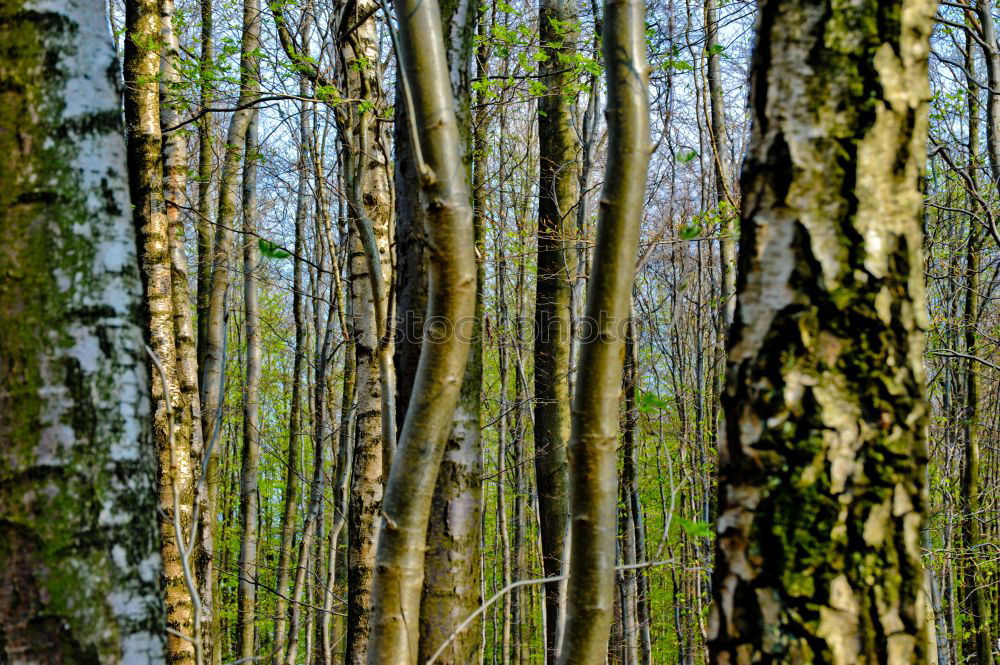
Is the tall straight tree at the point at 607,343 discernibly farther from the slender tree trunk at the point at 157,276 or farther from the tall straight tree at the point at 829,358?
the slender tree trunk at the point at 157,276

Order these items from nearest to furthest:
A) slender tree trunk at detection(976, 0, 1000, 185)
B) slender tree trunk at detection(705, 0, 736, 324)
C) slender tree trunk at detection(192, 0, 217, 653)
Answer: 1. slender tree trunk at detection(192, 0, 217, 653)
2. slender tree trunk at detection(976, 0, 1000, 185)
3. slender tree trunk at detection(705, 0, 736, 324)

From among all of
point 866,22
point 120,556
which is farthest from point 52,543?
point 866,22

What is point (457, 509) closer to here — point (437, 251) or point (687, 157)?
point (437, 251)

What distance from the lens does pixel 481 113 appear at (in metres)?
7.34

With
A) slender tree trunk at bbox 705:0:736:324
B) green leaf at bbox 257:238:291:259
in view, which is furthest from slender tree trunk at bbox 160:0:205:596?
slender tree trunk at bbox 705:0:736:324

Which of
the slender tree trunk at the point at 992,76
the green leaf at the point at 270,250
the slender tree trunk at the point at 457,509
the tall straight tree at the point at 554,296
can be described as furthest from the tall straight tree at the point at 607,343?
the slender tree trunk at the point at 992,76

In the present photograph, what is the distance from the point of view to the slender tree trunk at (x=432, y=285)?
5.69 feet

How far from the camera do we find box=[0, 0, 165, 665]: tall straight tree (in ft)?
4.49

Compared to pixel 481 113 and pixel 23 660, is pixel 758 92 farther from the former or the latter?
pixel 481 113

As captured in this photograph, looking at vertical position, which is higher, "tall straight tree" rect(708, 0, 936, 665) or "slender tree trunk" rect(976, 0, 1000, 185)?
"slender tree trunk" rect(976, 0, 1000, 185)

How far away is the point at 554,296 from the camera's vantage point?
7.53 m

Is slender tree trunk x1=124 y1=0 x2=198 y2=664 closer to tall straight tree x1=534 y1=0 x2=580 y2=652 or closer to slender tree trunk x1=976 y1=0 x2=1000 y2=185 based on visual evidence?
tall straight tree x1=534 y1=0 x2=580 y2=652

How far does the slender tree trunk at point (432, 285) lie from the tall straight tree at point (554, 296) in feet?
17.0

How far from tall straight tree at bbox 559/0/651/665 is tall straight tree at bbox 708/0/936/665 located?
13.2 inches
